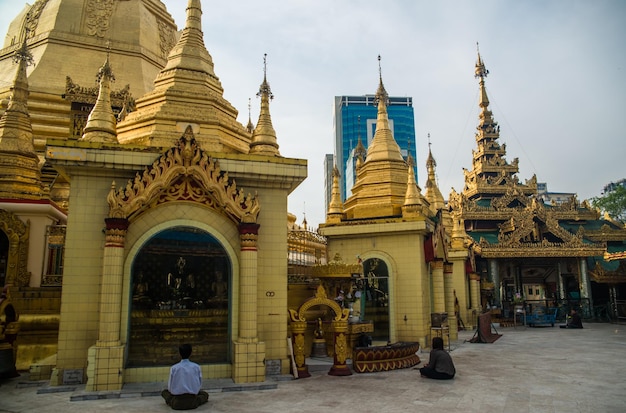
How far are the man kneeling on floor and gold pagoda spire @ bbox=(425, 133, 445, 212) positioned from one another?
2179 cm

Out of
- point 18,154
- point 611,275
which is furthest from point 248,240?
point 611,275

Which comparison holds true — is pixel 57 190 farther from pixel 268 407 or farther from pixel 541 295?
pixel 541 295

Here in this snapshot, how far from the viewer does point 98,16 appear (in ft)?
88.9

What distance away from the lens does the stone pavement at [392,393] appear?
8.83 metres

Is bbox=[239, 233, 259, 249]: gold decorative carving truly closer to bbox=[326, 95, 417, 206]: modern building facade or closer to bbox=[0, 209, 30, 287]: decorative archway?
bbox=[0, 209, 30, 287]: decorative archway

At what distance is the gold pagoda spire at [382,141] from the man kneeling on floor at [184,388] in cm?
1418

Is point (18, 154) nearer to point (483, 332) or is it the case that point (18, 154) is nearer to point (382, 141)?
point (382, 141)

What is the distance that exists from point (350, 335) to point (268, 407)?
216 inches

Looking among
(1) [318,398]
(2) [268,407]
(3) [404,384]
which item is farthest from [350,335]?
(2) [268,407]

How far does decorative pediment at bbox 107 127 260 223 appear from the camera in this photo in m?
10.8

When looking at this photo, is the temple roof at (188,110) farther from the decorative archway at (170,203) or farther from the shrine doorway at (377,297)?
the shrine doorway at (377,297)

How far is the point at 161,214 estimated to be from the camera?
36.5 ft

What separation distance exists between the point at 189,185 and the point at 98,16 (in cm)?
2067

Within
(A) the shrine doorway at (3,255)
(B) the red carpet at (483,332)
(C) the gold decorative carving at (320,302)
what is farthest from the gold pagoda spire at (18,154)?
(B) the red carpet at (483,332)
